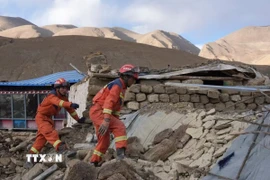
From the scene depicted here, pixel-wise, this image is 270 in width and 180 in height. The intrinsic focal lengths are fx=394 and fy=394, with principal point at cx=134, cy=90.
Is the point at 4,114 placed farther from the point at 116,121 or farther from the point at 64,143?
the point at 116,121

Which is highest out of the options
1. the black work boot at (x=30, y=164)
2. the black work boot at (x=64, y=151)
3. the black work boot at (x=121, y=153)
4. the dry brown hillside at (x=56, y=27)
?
the dry brown hillside at (x=56, y=27)

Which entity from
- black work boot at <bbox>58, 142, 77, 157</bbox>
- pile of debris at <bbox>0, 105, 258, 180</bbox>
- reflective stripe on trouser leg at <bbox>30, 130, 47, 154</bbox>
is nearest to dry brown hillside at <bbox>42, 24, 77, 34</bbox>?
reflective stripe on trouser leg at <bbox>30, 130, 47, 154</bbox>

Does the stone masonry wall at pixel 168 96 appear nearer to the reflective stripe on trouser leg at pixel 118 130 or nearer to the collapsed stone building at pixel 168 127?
the collapsed stone building at pixel 168 127

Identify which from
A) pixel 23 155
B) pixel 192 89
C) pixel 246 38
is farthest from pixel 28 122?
pixel 246 38

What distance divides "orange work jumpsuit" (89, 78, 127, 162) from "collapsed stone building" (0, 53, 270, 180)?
217 millimetres

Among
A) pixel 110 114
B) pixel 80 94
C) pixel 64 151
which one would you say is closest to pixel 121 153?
pixel 110 114

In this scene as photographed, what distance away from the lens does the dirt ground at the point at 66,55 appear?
36.6m

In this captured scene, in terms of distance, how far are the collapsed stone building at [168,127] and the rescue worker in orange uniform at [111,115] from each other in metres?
0.20

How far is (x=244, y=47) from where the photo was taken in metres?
73.1

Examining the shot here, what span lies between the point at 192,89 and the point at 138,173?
3420 mm

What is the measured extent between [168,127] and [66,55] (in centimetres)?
3427

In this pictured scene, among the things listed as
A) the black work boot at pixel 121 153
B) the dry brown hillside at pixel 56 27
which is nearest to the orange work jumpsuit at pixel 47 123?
the black work boot at pixel 121 153

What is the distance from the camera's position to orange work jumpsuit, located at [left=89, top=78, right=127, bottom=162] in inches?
210

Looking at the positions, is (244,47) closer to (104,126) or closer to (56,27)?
(56,27)
